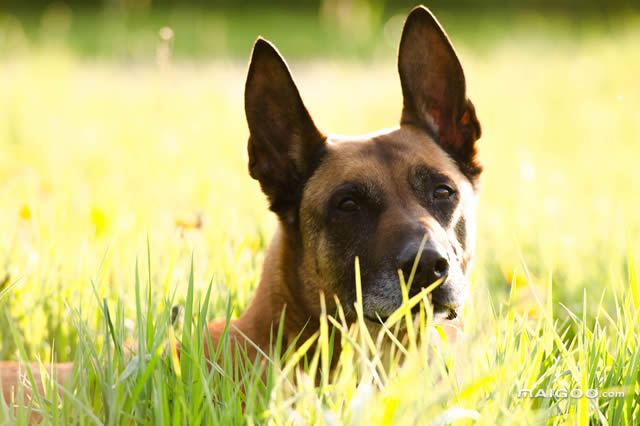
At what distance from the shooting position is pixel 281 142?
307cm

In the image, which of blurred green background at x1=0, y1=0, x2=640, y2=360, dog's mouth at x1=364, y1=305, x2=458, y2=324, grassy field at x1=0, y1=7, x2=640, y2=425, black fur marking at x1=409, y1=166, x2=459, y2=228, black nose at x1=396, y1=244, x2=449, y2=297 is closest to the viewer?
grassy field at x1=0, y1=7, x2=640, y2=425

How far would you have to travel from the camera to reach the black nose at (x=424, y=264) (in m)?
2.36

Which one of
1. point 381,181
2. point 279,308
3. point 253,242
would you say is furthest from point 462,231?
point 253,242

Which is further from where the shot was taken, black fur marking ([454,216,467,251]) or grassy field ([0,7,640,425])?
black fur marking ([454,216,467,251])

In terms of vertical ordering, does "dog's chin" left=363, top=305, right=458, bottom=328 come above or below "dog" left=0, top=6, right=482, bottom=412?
below

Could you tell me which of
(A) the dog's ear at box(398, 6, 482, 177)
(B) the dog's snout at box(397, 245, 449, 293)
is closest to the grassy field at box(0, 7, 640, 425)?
(B) the dog's snout at box(397, 245, 449, 293)

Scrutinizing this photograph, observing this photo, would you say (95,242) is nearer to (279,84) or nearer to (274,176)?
(274,176)

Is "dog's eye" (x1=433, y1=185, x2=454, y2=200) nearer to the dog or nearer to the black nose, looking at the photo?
the dog

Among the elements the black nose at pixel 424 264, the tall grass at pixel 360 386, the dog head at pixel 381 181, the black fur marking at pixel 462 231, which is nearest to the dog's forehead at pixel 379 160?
the dog head at pixel 381 181

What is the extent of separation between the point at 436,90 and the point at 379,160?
0.55 meters

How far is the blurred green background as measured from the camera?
324cm

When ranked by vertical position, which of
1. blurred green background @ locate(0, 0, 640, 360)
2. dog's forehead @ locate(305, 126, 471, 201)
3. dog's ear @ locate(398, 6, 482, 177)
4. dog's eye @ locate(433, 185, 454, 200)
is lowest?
blurred green background @ locate(0, 0, 640, 360)

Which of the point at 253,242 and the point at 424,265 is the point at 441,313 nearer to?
the point at 424,265

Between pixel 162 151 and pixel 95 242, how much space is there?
2.78 meters
